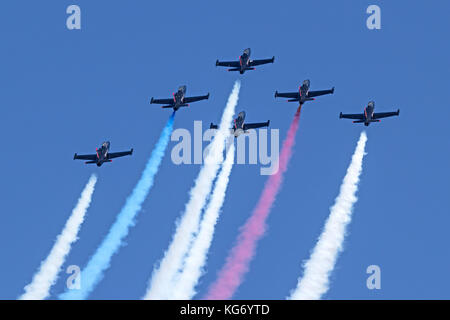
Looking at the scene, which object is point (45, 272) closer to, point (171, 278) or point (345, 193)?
point (171, 278)

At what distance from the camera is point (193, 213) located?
472 feet

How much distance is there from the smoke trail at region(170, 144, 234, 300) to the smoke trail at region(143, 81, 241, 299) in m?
0.91

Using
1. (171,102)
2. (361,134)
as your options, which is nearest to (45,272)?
(171,102)

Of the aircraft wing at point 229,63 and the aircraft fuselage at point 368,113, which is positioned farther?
the aircraft wing at point 229,63

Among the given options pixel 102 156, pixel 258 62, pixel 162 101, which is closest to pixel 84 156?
pixel 102 156

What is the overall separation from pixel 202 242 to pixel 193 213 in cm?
601

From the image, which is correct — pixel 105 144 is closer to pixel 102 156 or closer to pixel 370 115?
pixel 102 156

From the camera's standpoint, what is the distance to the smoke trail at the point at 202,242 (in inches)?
5162

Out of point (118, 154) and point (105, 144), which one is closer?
point (105, 144)

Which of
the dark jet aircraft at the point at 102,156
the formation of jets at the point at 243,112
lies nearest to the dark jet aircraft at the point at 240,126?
the formation of jets at the point at 243,112

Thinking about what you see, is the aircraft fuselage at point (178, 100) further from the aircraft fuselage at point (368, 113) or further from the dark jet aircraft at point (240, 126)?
the aircraft fuselage at point (368, 113)

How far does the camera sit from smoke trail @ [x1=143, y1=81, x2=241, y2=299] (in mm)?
131625

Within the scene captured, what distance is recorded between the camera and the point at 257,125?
157 metres

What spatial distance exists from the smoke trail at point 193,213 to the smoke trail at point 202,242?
912 mm
